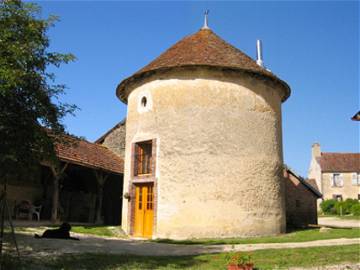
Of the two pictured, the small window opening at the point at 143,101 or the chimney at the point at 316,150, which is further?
the chimney at the point at 316,150

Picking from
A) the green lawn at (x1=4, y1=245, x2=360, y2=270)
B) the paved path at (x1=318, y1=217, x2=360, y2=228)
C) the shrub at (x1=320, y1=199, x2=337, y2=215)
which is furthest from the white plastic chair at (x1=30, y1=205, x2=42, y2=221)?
the shrub at (x1=320, y1=199, x2=337, y2=215)

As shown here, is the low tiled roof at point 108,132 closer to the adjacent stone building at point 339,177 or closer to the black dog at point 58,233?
the black dog at point 58,233

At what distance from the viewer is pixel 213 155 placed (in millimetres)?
13938

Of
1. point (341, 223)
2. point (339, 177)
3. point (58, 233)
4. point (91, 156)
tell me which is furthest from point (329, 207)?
point (58, 233)

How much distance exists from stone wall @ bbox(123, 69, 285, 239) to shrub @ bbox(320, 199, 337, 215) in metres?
28.3

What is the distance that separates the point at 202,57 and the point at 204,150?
350cm

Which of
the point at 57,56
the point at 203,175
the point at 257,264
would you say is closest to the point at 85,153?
the point at 203,175

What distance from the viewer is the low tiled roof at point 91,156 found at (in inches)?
653

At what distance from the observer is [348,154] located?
159 ft

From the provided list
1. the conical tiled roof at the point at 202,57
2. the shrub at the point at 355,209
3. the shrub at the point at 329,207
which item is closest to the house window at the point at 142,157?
the conical tiled roof at the point at 202,57

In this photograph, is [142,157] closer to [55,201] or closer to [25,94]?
[55,201]

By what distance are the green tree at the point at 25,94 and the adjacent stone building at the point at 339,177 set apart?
142 feet

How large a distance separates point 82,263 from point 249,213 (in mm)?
7278

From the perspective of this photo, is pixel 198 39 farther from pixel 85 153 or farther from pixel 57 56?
pixel 57 56
